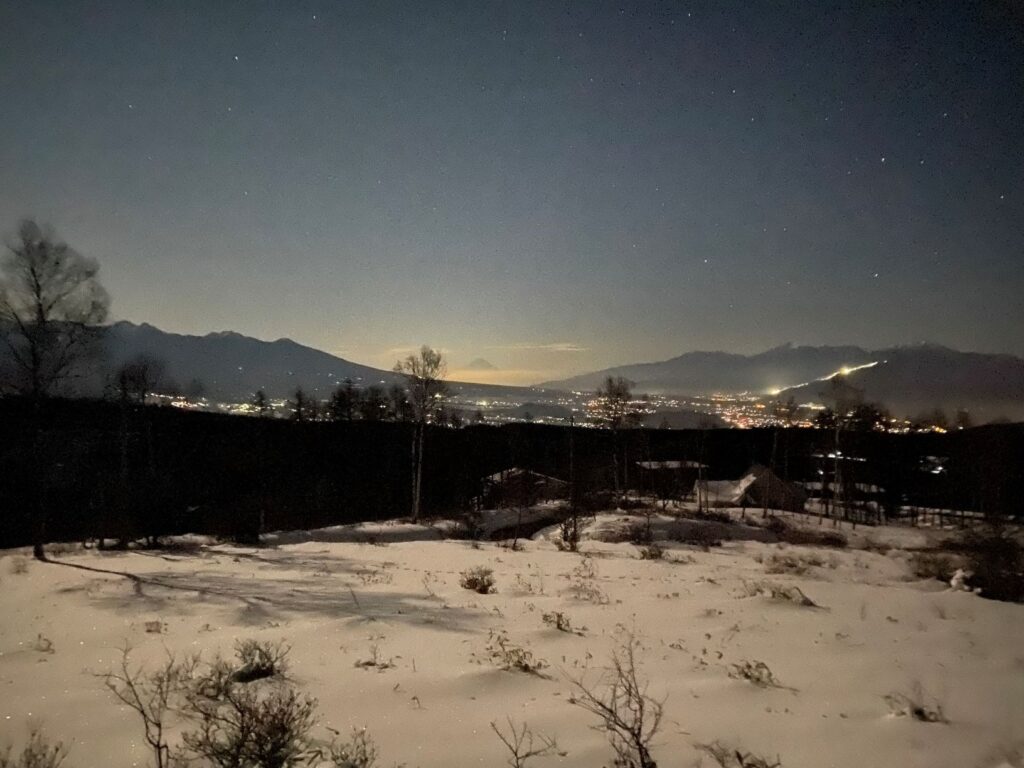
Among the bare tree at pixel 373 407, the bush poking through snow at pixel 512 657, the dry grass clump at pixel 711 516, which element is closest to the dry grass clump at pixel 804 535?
the dry grass clump at pixel 711 516

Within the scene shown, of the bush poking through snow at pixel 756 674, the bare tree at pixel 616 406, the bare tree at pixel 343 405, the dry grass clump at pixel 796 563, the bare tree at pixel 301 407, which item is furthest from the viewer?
the bare tree at pixel 343 405

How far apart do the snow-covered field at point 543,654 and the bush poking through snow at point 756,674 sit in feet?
0.33

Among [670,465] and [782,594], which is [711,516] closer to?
[670,465]

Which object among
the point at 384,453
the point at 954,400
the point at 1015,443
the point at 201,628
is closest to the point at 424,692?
the point at 201,628

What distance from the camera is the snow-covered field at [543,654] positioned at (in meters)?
4.93

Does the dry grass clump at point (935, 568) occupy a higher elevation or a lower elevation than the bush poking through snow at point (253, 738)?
lower

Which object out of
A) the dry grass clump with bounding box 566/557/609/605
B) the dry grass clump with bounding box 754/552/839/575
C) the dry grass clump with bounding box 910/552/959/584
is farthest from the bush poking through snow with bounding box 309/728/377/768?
the dry grass clump with bounding box 910/552/959/584

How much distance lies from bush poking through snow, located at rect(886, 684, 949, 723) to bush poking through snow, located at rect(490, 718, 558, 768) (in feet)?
11.6

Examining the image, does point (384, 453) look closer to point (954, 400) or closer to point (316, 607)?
point (316, 607)

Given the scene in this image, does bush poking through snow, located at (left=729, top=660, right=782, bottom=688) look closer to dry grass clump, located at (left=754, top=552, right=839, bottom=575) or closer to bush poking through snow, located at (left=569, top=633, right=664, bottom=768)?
bush poking through snow, located at (left=569, top=633, right=664, bottom=768)

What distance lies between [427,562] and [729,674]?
1158 cm

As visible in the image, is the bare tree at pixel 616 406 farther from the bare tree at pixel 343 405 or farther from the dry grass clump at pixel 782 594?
the bare tree at pixel 343 405

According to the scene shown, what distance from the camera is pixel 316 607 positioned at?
30.1 feet

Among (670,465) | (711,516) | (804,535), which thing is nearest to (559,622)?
(804,535)
